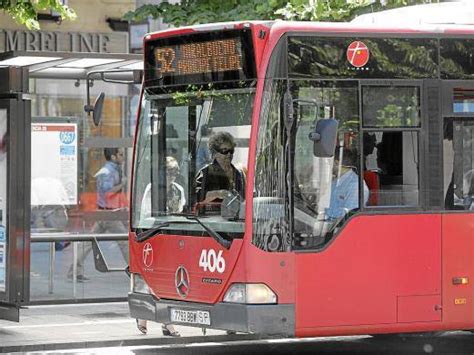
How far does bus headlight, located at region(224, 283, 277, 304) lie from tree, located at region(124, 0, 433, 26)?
18.9 feet

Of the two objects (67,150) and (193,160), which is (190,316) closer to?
(193,160)

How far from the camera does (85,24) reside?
2706 centimetres

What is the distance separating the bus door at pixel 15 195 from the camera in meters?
13.8

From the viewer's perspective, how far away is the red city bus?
10.9 m

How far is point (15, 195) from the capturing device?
45.7 ft

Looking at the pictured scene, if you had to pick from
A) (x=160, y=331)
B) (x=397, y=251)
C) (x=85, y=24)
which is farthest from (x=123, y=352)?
(x=85, y=24)

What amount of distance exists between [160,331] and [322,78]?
13.4 feet

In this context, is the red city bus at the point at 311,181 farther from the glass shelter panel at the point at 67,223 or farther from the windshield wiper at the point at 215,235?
the glass shelter panel at the point at 67,223

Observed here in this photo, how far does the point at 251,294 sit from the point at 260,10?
7.88m

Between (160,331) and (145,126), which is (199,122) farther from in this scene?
(160,331)

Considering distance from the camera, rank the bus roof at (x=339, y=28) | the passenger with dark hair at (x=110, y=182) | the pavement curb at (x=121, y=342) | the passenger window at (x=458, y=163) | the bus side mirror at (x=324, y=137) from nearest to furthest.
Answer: the bus side mirror at (x=324, y=137)
the bus roof at (x=339, y=28)
the passenger window at (x=458, y=163)
the pavement curb at (x=121, y=342)
the passenger with dark hair at (x=110, y=182)

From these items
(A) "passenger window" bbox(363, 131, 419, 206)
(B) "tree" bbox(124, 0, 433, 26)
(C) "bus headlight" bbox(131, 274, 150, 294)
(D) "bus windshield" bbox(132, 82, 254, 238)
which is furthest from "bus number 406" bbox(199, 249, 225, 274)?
(B) "tree" bbox(124, 0, 433, 26)

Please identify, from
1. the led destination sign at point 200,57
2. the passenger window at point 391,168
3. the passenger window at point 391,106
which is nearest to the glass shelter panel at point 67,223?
the led destination sign at point 200,57

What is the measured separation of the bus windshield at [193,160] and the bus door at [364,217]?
0.50 metres
